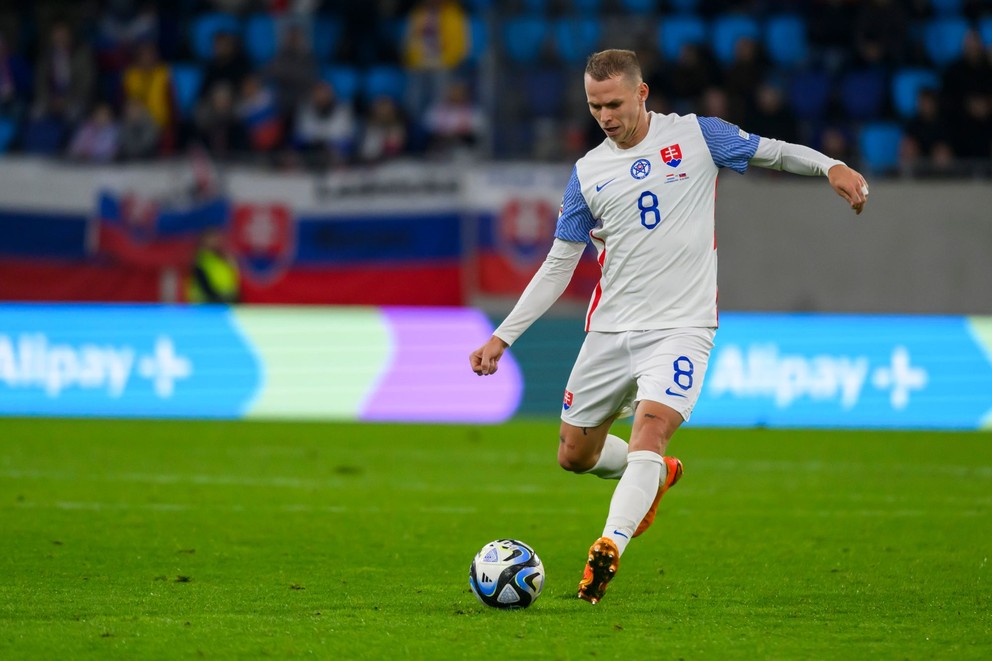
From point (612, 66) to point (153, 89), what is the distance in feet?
43.1

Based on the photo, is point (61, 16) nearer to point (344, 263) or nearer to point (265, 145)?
point (265, 145)

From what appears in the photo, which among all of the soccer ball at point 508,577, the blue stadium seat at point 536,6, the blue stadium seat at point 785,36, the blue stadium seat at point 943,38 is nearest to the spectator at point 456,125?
the blue stadium seat at point 536,6

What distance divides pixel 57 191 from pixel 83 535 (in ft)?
34.2

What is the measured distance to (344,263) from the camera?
16844mm

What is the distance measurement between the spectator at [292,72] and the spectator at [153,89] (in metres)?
1.22

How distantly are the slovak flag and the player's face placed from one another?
14 cm

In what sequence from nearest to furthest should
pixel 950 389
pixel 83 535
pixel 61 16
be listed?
pixel 83 535 < pixel 950 389 < pixel 61 16

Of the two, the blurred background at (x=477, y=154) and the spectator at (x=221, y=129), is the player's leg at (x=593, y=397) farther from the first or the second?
the spectator at (x=221, y=129)

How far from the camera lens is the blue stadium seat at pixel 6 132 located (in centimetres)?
1778

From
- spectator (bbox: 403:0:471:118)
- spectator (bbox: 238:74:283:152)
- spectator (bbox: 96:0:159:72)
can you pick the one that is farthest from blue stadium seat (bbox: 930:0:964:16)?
spectator (bbox: 96:0:159:72)

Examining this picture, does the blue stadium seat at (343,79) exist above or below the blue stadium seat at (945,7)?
below

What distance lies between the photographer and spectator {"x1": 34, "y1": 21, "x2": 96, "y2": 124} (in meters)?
17.9

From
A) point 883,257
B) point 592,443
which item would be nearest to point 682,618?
point 592,443

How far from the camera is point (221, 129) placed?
56.9 ft
